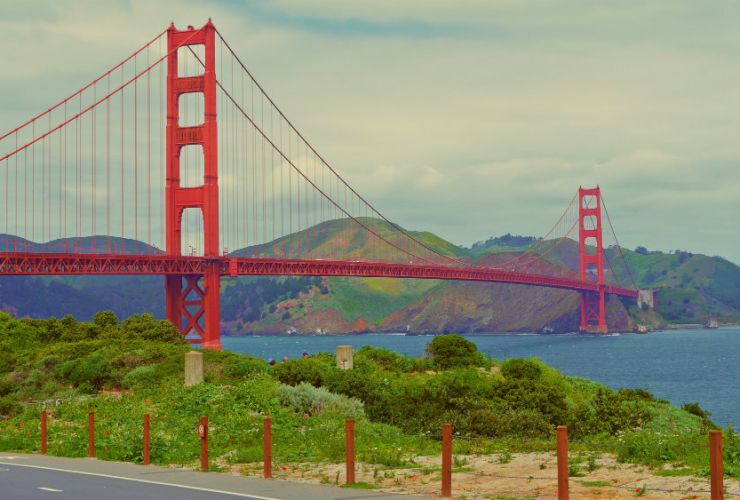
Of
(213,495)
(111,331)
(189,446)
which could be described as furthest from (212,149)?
(213,495)

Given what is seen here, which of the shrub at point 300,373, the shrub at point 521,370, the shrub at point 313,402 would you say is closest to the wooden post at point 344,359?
the shrub at point 300,373

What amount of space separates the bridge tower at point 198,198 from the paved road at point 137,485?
244ft

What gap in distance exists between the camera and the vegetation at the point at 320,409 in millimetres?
23234

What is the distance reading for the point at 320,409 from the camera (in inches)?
1157

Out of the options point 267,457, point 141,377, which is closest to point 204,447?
point 267,457

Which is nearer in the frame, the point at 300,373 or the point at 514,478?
the point at 514,478

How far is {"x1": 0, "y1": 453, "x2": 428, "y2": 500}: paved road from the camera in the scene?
58.3 ft

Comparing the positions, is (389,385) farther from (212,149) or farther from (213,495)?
(212,149)

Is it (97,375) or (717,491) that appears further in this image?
(97,375)

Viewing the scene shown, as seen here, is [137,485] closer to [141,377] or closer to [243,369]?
[243,369]

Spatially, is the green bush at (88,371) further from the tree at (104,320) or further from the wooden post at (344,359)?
the tree at (104,320)

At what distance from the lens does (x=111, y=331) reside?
203 feet

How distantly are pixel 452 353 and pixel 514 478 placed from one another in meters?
30.2

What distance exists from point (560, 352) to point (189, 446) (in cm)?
14567
